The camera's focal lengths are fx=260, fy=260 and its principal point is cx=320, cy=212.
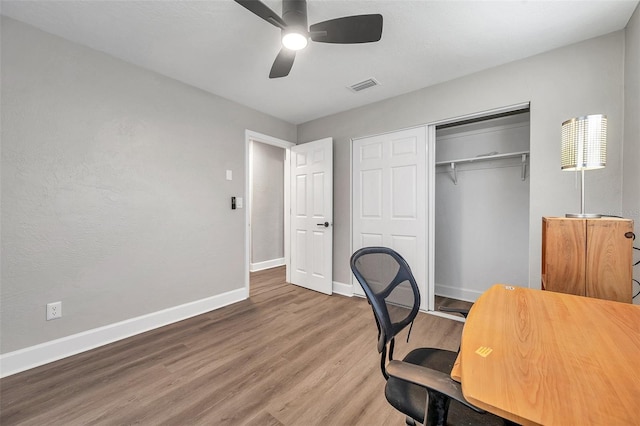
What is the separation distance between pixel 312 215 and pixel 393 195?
3.99 ft

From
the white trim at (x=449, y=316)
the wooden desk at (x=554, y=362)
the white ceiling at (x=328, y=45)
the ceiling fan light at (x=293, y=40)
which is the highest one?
the white ceiling at (x=328, y=45)

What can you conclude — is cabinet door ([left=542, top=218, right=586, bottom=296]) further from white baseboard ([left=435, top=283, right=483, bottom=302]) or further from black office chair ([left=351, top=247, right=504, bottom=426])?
white baseboard ([left=435, top=283, right=483, bottom=302])

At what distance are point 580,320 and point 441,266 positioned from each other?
266 cm

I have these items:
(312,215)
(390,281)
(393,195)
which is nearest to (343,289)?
(312,215)

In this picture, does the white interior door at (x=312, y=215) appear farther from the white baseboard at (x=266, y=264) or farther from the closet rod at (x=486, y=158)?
the closet rod at (x=486, y=158)

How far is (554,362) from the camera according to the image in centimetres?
76

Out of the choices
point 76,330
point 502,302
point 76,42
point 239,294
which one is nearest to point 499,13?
point 502,302

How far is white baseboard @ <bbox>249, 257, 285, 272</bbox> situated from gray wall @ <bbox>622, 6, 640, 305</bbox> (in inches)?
184

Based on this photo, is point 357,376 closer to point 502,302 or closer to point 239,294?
point 502,302

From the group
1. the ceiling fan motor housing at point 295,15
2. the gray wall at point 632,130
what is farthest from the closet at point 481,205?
the ceiling fan motor housing at point 295,15

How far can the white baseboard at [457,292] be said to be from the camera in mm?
3361

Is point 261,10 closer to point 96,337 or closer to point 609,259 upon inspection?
point 609,259

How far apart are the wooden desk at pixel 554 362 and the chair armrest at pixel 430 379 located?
35 mm

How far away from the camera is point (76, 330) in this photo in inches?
85.2
